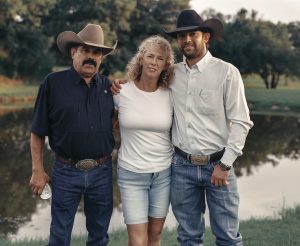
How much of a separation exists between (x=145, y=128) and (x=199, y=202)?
85 cm

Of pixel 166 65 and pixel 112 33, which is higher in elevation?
pixel 166 65

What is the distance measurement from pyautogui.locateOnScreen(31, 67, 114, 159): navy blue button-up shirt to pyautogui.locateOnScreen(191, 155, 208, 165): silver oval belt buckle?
821 millimetres

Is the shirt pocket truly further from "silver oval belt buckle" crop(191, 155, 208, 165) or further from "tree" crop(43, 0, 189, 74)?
"tree" crop(43, 0, 189, 74)

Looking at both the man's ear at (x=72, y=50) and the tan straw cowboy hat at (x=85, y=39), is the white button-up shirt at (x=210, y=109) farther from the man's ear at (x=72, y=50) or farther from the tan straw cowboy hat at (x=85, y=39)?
the man's ear at (x=72, y=50)

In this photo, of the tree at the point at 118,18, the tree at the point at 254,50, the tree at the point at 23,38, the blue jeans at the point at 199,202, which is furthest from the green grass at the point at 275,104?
the blue jeans at the point at 199,202

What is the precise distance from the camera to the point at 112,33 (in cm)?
3900

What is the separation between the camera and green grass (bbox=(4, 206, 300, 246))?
6363mm

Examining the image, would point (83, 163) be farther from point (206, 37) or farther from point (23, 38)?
point (23, 38)

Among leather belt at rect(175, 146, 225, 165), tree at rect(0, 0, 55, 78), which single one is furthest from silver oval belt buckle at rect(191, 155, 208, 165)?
tree at rect(0, 0, 55, 78)

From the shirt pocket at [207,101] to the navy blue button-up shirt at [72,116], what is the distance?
0.83 meters

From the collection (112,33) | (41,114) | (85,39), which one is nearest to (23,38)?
(112,33)

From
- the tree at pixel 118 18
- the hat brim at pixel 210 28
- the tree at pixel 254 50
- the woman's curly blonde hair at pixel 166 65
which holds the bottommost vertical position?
the tree at pixel 254 50

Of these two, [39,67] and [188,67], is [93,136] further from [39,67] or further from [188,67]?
[39,67]

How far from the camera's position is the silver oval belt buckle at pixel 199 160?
4.32m
